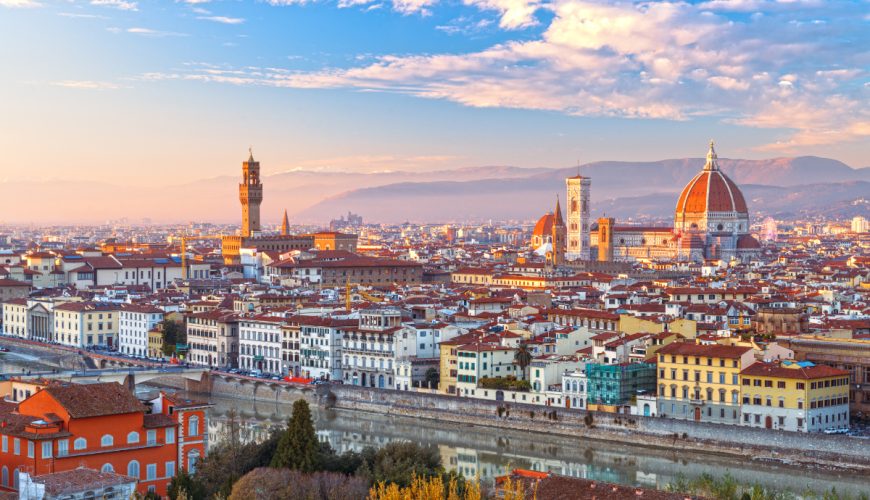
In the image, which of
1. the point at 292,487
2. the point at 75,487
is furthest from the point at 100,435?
the point at 75,487

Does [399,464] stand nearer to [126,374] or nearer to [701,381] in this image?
[701,381]

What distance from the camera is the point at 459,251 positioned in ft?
423

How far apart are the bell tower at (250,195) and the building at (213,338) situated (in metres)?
49.6

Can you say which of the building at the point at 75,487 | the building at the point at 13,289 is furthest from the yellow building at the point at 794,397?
the building at the point at 13,289

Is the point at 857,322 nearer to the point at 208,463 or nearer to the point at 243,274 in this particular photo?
the point at 208,463

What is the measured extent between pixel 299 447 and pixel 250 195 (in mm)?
78021

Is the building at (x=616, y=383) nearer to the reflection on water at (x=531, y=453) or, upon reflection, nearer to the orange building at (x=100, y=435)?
the reflection on water at (x=531, y=453)

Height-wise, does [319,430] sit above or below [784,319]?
below

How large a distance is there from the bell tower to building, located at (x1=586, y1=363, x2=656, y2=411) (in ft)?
218

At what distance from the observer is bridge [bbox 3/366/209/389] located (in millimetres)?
36344

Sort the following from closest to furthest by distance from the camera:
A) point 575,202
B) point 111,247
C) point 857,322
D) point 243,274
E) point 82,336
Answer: point 857,322, point 82,336, point 243,274, point 575,202, point 111,247

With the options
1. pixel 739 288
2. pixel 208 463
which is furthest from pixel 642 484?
pixel 739 288

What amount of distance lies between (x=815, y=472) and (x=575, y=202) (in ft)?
262

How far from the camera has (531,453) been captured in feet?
108
